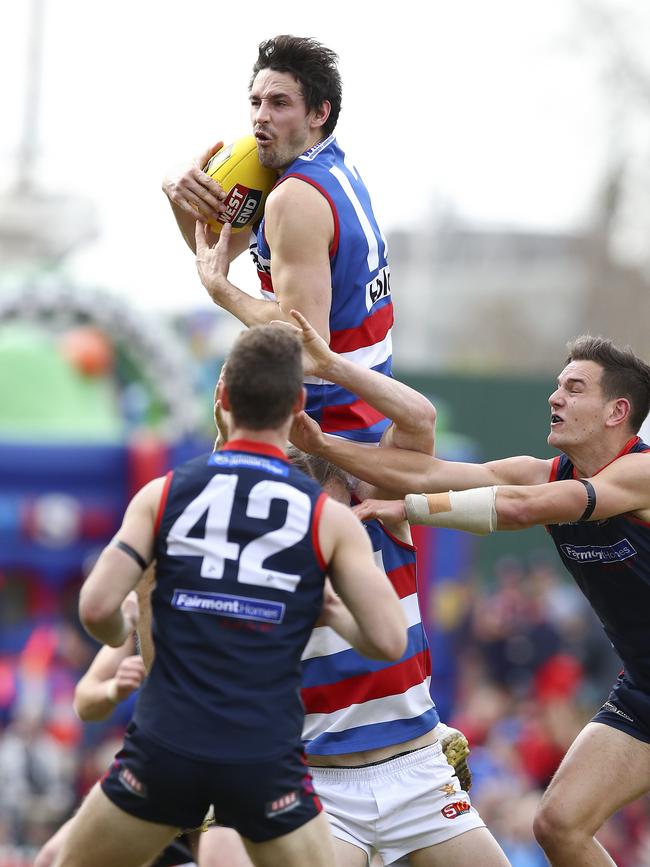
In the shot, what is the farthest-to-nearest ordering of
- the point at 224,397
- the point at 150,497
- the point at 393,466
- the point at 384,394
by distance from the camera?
the point at 393,466, the point at 384,394, the point at 224,397, the point at 150,497

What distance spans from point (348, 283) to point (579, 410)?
3.45ft

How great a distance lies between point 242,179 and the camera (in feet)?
17.3

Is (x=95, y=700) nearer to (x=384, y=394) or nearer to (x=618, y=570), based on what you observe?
(x=384, y=394)

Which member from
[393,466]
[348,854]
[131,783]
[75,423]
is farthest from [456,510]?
[75,423]

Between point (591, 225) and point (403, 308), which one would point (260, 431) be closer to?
point (591, 225)

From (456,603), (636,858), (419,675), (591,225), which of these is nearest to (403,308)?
(591,225)

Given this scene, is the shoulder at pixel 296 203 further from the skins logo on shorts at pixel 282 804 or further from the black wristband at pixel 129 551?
the skins logo on shorts at pixel 282 804

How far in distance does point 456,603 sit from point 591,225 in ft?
81.9

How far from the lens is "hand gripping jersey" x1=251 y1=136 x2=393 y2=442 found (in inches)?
202

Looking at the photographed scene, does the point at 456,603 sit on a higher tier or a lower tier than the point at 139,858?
lower

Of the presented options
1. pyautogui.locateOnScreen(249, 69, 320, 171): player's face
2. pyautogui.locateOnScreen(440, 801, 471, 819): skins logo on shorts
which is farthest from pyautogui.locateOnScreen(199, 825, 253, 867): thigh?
pyautogui.locateOnScreen(249, 69, 320, 171): player's face

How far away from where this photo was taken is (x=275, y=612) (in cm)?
396

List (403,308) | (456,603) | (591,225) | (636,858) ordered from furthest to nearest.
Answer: (403,308) → (591,225) → (456,603) → (636,858)

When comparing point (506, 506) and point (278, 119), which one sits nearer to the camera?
point (506, 506)
